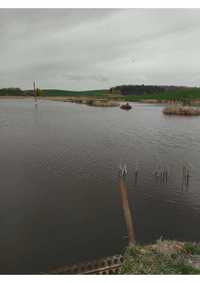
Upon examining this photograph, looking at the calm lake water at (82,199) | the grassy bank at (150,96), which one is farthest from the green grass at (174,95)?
the calm lake water at (82,199)

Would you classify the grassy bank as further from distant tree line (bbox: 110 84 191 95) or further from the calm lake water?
the calm lake water

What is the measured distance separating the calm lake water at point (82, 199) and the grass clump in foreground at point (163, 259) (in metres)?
1.95

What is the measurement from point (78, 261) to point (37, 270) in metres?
1.58

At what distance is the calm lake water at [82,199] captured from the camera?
1211 centimetres

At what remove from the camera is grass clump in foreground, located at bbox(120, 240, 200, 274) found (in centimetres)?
911

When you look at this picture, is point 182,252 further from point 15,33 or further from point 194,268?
point 15,33

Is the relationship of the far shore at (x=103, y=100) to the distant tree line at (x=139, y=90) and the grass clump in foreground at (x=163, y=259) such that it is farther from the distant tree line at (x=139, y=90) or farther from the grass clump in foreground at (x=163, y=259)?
the grass clump in foreground at (x=163, y=259)

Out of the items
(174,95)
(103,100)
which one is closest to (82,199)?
(103,100)

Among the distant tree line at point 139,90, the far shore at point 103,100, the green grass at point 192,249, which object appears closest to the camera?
the green grass at point 192,249

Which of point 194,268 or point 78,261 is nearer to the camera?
point 194,268

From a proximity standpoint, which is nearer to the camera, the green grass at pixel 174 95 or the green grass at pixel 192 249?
the green grass at pixel 192 249

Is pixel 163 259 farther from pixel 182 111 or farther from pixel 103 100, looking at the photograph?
pixel 103 100

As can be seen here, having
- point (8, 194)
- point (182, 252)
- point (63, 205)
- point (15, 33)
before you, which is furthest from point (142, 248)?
point (15, 33)
